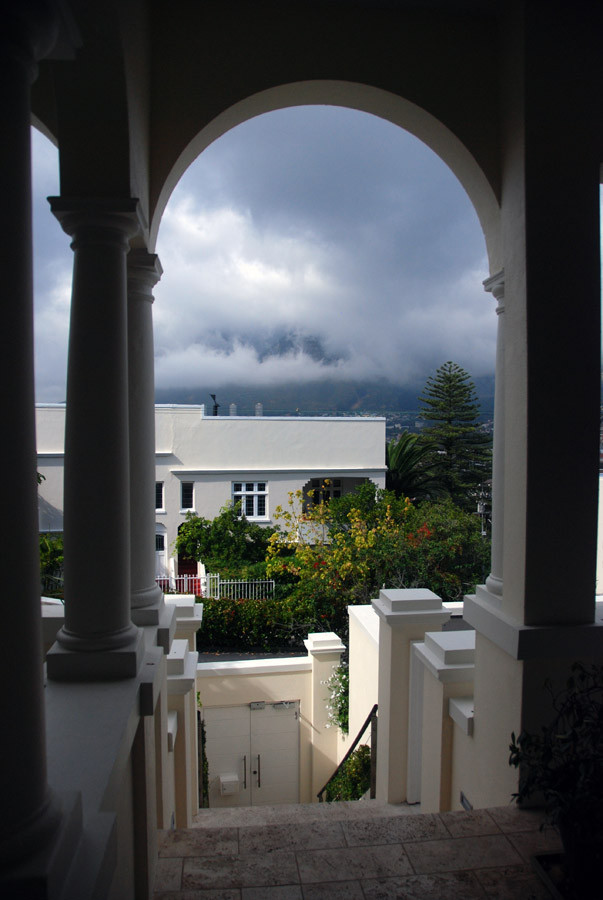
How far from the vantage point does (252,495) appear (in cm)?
3241

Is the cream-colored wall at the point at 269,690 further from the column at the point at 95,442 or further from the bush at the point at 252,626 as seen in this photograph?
the column at the point at 95,442

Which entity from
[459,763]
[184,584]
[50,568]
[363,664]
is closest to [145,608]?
[459,763]

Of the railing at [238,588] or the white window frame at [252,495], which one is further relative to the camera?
the white window frame at [252,495]

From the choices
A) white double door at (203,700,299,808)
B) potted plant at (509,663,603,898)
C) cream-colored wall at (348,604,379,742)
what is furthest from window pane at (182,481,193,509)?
potted plant at (509,663,603,898)

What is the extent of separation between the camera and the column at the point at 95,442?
3.82 metres

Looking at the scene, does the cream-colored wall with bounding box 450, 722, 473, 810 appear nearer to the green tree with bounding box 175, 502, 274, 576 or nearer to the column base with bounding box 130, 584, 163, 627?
the column base with bounding box 130, 584, 163, 627

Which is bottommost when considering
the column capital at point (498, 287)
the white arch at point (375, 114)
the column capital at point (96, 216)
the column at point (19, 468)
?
the column at point (19, 468)

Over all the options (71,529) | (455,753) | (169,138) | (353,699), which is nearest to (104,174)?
(169,138)

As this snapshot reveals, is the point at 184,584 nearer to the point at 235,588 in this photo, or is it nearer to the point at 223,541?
the point at 235,588

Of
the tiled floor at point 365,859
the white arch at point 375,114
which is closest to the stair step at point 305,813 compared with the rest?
the tiled floor at point 365,859

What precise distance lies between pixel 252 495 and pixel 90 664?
28594 millimetres

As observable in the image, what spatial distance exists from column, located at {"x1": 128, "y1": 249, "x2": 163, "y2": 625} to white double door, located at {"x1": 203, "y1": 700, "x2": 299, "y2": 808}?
25.3ft

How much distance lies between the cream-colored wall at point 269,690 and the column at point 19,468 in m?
9.67

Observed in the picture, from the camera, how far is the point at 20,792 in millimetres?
2174
